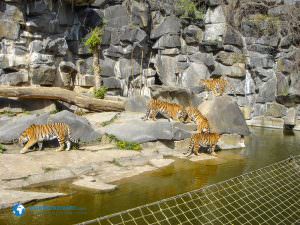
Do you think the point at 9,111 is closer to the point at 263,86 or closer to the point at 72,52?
the point at 72,52

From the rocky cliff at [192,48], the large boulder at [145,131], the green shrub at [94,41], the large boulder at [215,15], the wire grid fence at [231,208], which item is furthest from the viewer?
the large boulder at [215,15]

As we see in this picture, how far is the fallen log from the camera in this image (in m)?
13.8

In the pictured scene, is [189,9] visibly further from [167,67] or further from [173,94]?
[173,94]

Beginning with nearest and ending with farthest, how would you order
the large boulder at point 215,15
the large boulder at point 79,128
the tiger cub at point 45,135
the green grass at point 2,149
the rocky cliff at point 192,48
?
the green grass at point 2,149
the tiger cub at point 45,135
the large boulder at point 79,128
the rocky cliff at point 192,48
the large boulder at point 215,15

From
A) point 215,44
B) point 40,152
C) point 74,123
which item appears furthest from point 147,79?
point 40,152

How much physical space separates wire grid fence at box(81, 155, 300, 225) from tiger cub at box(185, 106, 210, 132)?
4.36 metres

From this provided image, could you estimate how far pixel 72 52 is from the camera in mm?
20297

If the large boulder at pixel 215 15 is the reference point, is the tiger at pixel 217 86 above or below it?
below

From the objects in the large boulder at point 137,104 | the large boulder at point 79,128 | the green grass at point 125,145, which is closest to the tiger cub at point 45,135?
the large boulder at point 79,128

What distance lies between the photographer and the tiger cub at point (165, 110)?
13172mm

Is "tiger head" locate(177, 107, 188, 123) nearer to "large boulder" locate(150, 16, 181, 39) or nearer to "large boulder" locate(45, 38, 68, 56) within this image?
"large boulder" locate(45, 38, 68, 56)

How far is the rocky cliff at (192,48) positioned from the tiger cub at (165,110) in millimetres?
6676

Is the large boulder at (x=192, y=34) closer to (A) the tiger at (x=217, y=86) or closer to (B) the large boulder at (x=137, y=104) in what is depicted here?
(A) the tiger at (x=217, y=86)

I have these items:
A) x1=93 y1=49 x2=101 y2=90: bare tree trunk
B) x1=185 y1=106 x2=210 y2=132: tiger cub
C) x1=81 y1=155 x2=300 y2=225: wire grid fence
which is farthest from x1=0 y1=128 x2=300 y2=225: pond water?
x1=93 y1=49 x2=101 y2=90: bare tree trunk
